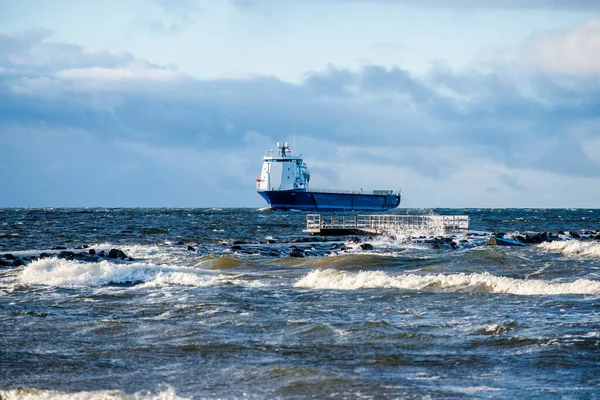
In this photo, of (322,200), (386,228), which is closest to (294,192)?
(322,200)

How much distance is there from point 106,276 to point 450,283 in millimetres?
10184

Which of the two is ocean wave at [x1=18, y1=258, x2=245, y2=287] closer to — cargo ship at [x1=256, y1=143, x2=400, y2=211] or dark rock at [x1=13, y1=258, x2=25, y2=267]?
dark rock at [x1=13, y1=258, x2=25, y2=267]

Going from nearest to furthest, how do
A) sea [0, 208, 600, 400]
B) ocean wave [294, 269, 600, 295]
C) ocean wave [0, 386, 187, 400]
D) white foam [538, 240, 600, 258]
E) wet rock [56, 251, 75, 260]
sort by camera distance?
1. ocean wave [0, 386, 187, 400]
2. sea [0, 208, 600, 400]
3. ocean wave [294, 269, 600, 295]
4. wet rock [56, 251, 75, 260]
5. white foam [538, 240, 600, 258]

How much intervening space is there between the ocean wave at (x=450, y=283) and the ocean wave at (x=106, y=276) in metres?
2.94

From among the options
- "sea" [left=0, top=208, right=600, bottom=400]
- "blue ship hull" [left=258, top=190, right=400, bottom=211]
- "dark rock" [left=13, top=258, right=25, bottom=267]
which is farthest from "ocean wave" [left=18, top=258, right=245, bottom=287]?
"blue ship hull" [left=258, top=190, right=400, bottom=211]

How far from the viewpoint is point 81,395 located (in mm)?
9594

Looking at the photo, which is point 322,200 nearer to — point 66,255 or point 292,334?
point 66,255

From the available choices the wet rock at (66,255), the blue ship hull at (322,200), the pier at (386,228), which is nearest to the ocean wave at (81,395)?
the wet rock at (66,255)

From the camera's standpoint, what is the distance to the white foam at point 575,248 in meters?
33.7

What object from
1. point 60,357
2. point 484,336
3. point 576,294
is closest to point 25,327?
point 60,357

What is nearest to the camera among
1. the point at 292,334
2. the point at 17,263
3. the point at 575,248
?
the point at 292,334

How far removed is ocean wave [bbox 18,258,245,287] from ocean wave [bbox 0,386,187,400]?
1223cm

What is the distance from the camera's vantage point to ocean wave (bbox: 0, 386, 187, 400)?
9508mm

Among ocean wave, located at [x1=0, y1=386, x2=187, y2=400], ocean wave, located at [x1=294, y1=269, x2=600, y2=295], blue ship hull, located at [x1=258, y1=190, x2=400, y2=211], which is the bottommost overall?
ocean wave, located at [x1=0, y1=386, x2=187, y2=400]
